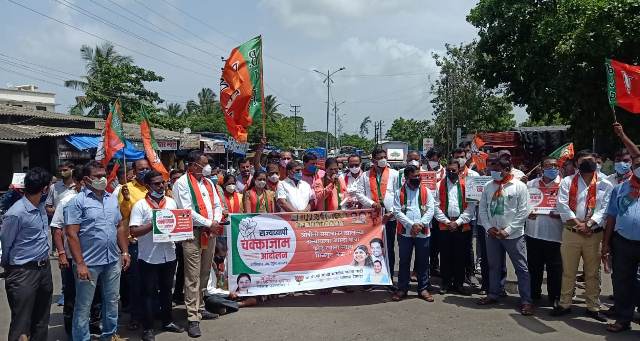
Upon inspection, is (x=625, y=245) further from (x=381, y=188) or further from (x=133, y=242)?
(x=133, y=242)

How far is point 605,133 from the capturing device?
16734 millimetres

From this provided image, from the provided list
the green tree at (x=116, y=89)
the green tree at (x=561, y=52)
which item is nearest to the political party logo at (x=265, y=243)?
the green tree at (x=561, y=52)

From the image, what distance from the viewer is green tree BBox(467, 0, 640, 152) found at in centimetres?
1377

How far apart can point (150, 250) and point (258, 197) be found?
6.82 ft

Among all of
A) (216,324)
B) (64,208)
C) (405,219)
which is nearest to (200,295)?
(216,324)

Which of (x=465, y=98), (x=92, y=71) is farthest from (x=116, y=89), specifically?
(x=465, y=98)

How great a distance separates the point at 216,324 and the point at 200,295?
18.9 inches

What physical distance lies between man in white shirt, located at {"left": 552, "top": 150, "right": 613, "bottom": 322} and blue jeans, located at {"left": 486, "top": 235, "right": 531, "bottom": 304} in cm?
41

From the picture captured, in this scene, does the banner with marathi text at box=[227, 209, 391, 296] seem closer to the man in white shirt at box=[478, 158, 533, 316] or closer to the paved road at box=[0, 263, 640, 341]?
the paved road at box=[0, 263, 640, 341]

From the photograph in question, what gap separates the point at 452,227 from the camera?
24.1ft

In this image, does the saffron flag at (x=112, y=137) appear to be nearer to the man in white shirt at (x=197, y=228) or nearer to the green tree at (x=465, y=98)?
the man in white shirt at (x=197, y=228)

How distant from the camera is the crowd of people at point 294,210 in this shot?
4930 mm

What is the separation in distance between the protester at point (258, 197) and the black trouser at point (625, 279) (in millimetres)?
4331

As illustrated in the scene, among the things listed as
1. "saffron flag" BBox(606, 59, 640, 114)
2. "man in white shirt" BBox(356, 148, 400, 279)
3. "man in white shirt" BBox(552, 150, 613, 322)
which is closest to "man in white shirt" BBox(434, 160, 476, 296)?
"man in white shirt" BBox(356, 148, 400, 279)
